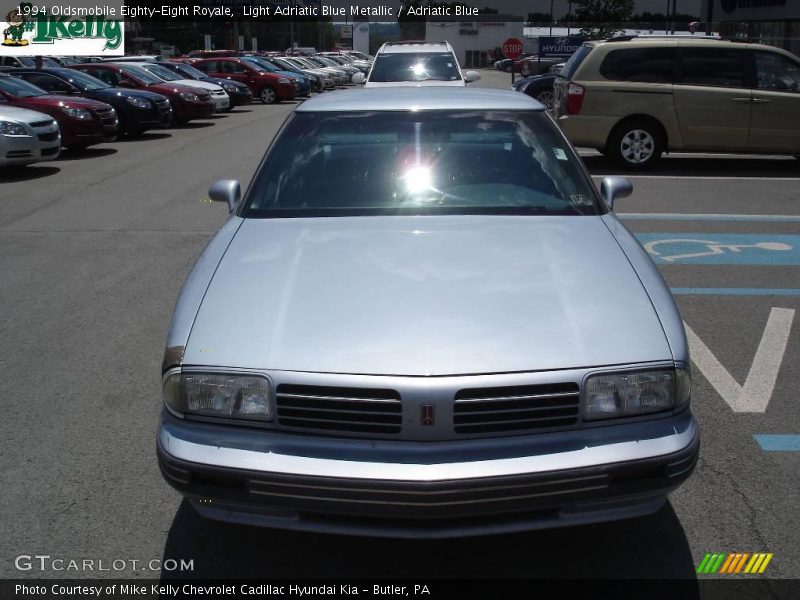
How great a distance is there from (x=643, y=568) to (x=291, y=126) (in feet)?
9.40

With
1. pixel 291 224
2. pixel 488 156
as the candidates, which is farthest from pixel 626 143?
pixel 291 224

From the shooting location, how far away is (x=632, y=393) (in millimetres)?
3041

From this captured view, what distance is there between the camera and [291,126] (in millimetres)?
4859

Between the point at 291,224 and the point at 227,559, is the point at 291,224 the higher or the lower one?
the higher one

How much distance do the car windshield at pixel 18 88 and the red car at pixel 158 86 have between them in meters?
4.74

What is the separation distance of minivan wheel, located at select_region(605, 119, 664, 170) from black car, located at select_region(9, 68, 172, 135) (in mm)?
10105

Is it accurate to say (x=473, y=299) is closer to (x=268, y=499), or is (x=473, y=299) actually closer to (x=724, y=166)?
(x=268, y=499)

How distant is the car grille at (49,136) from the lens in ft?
45.3

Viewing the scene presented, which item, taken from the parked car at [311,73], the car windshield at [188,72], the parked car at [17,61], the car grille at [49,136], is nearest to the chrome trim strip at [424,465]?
the car grille at [49,136]

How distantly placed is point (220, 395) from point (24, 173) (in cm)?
1264

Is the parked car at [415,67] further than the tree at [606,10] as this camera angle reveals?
No

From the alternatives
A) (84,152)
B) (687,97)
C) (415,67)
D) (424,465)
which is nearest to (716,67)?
(687,97)

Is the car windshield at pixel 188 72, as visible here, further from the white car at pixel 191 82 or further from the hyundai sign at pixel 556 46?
the hyundai sign at pixel 556 46

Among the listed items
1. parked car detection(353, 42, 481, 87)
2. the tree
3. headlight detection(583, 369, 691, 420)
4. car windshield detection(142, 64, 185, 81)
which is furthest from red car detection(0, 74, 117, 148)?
the tree
